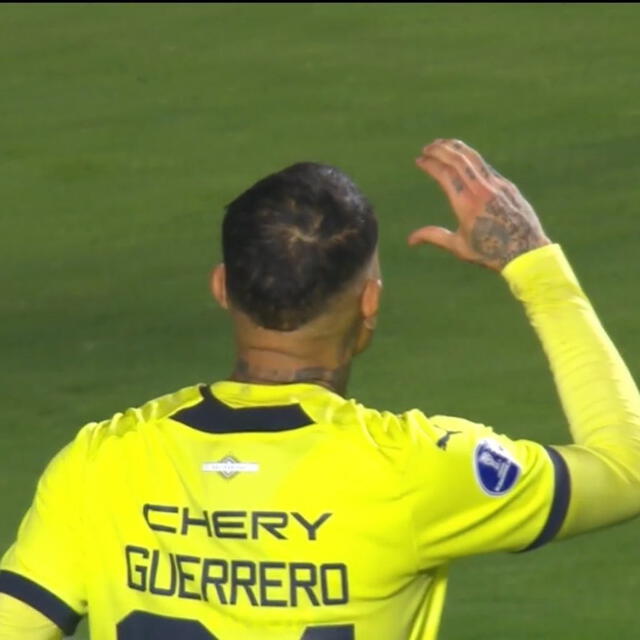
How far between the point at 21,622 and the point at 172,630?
7.7 inches

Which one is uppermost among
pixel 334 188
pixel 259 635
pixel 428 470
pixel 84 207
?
pixel 334 188

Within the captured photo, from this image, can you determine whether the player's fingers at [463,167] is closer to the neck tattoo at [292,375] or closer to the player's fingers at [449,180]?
the player's fingers at [449,180]

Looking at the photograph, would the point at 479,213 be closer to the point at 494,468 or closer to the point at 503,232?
the point at 503,232

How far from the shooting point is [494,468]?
2689 mm

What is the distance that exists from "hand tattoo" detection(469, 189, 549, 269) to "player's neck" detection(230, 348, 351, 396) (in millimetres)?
238

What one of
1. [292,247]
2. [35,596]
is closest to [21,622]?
[35,596]

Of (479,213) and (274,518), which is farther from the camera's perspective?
(479,213)

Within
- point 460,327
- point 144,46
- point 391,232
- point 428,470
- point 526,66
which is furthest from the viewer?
point 144,46

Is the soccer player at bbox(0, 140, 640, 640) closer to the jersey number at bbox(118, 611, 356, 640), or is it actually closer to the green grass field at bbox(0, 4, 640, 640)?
the jersey number at bbox(118, 611, 356, 640)

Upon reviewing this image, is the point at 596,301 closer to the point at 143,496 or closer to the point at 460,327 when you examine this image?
the point at 460,327

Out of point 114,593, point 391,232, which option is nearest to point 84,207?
point 391,232

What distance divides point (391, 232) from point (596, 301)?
1.35m

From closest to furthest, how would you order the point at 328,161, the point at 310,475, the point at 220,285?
1. the point at 310,475
2. the point at 220,285
3. the point at 328,161

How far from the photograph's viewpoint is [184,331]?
9.28 meters
